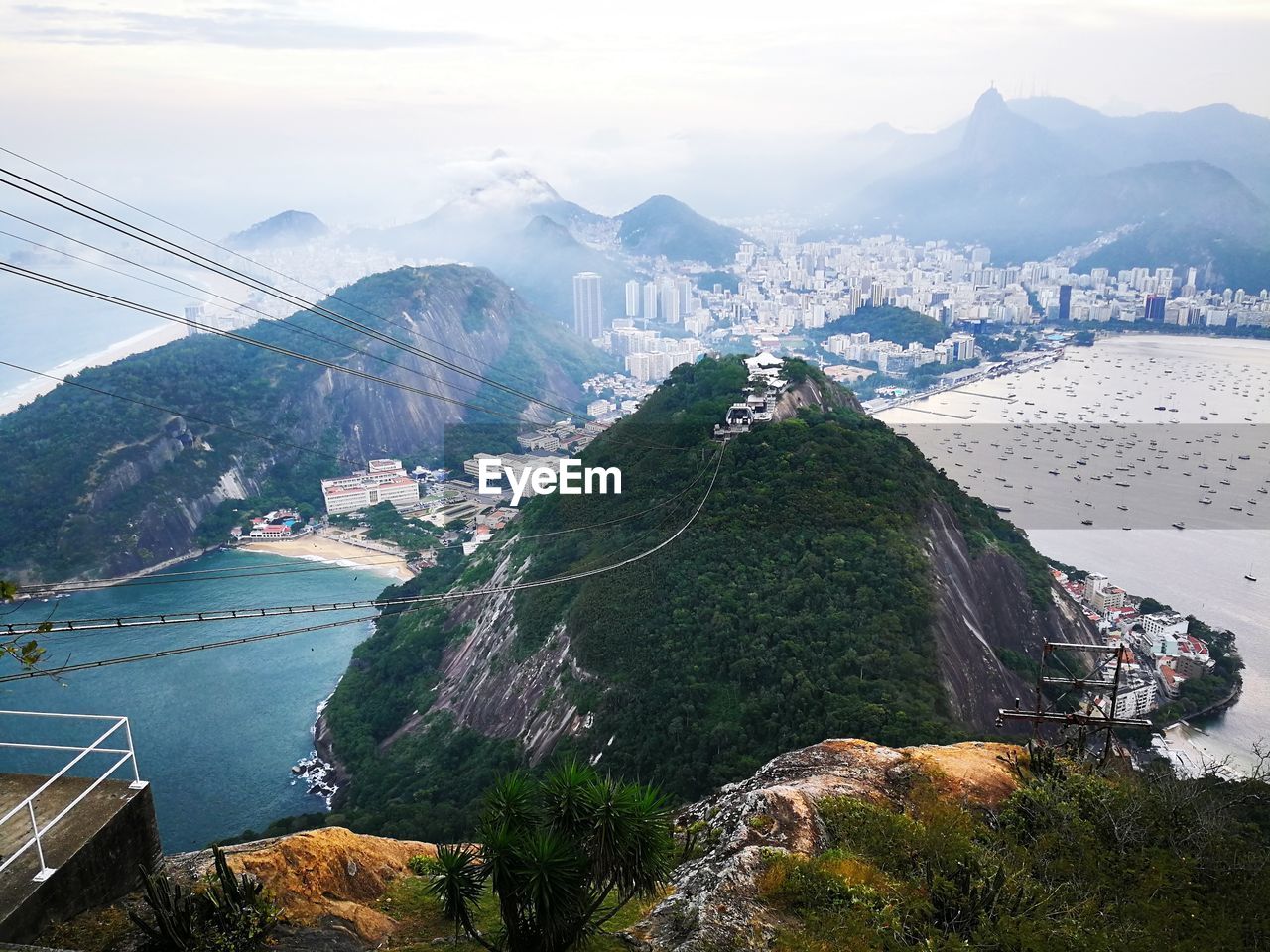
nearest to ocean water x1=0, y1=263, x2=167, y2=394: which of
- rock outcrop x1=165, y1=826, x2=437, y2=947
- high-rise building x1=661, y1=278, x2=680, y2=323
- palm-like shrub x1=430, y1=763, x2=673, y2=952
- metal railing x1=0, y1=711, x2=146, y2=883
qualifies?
high-rise building x1=661, y1=278, x2=680, y2=323

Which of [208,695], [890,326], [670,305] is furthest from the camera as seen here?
[670,305]

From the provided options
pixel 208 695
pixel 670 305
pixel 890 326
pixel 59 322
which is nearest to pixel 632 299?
pixel 670 305

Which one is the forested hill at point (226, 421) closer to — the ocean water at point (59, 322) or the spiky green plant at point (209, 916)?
the ocean water at point (59, 322)

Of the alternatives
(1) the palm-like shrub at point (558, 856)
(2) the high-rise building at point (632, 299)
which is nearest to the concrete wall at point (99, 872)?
(1) the palm-like shrub at point (558, 856)

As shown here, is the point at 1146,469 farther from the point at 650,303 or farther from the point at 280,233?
the point at 280,233

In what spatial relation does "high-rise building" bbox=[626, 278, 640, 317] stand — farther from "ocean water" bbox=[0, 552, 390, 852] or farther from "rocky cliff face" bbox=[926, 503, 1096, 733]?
"rocky cliff face" bbox=[926, 503, 1096, 733]
